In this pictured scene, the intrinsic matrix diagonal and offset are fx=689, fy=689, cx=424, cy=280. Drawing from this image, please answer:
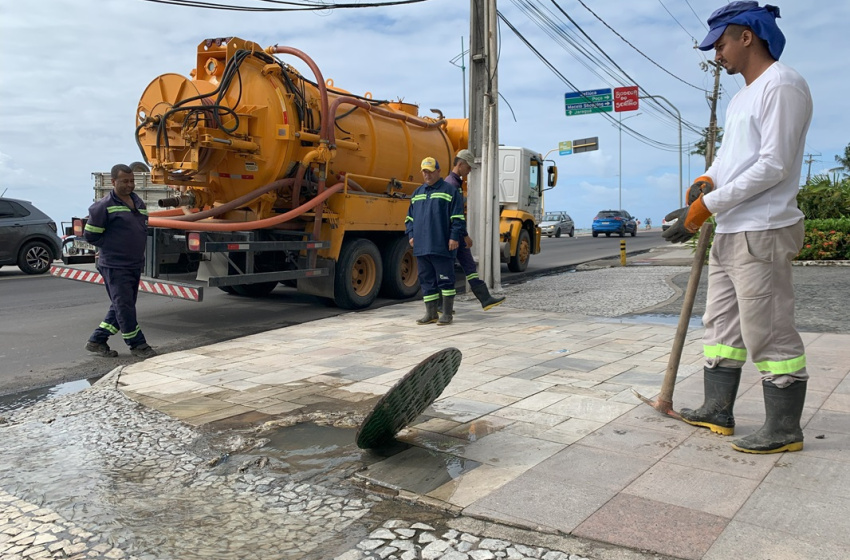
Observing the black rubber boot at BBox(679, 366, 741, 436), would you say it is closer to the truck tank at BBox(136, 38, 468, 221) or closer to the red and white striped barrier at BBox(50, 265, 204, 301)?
the red and white striped barrier at BBox(50, 265, 204, 301)

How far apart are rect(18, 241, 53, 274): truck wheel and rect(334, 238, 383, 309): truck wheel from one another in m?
8.29

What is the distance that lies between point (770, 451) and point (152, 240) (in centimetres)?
670

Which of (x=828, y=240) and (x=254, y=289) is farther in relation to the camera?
(x=828, y=240)

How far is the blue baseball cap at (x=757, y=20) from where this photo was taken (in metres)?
3.30

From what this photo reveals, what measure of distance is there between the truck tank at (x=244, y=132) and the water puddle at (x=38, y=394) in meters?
3.23

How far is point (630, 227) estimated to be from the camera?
40.8 meters

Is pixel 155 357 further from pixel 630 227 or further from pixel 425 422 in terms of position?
pixel 630 227

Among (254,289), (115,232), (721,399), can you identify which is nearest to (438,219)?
(115,232)

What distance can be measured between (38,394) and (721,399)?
4742mm

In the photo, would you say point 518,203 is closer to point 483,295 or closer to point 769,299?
point 483,295

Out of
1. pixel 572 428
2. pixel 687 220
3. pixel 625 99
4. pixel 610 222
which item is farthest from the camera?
pixel 610 222

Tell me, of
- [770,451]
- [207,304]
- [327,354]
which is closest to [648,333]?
[327,354]

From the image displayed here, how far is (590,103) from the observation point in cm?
3300

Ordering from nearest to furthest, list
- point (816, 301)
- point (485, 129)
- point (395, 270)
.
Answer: point (816, 301)
point (485, 129)
point (395, 270)
